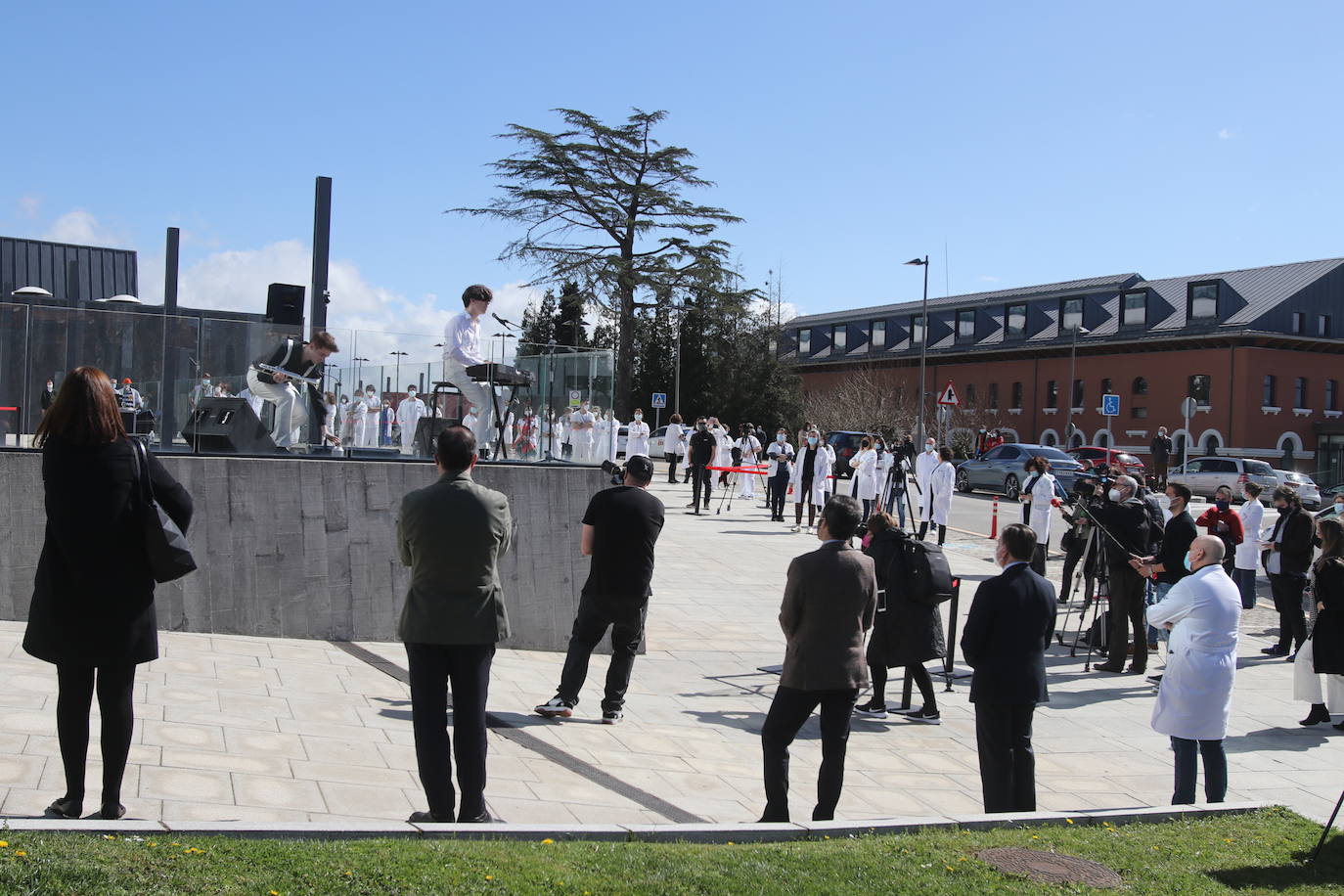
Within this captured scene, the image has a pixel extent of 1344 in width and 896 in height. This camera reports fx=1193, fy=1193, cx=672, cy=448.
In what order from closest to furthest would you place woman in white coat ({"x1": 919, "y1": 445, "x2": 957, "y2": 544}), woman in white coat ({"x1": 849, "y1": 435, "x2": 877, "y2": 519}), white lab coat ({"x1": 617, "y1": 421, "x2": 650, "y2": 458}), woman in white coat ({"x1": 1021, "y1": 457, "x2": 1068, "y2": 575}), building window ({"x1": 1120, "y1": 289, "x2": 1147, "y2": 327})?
woman in white coat ({"x1": 1021, "y1": 457, "x2": 1068, "y2": 575}) → woman in white coat ({"x1": 919, "y1": 445, "x2": 957, "y2": 544}) → woman in white coat ({"x1": 849, "y1": 435, "x2": 877, "y2": 519}) → white lab coat ({"x1": 617, "y1": 421, "x2": 650, "y2": 458}) → building window ({"x1": 1120, "y1": 289, "x2": 1147, "y2": 327})

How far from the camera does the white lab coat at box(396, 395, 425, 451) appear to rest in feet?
40.3

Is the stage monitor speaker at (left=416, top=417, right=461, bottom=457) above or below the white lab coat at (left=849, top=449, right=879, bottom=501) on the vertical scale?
above

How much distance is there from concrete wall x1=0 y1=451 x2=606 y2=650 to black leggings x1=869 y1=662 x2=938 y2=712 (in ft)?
11.4

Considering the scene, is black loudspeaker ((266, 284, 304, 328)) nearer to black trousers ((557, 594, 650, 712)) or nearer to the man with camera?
black trousers ((557, 594, 650, 712))

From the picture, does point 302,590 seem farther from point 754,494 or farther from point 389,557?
point 754,494

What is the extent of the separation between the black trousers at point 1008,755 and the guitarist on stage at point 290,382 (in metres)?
7.66

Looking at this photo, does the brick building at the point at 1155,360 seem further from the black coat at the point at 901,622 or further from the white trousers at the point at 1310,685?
the black coat at the point at 901,622

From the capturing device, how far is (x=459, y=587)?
5285 millimetres

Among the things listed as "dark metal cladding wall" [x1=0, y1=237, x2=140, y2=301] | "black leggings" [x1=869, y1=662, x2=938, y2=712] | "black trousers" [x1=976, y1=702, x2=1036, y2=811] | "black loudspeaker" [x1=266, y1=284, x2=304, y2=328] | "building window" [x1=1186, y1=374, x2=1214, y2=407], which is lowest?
"black leggings" [x1=869, y1=662, x2=938, y2=712]

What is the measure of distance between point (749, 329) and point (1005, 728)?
54686mm

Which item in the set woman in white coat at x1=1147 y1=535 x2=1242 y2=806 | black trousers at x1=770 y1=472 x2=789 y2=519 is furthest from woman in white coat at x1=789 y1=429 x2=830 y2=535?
woman in white coat at x1=1147 y1=535 x2=1242 y2=806

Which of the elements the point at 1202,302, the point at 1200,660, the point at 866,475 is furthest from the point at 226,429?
the point at 1202,302

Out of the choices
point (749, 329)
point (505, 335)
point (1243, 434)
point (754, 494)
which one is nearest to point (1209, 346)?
point (1243, 434)

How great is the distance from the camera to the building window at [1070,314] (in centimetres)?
6294
